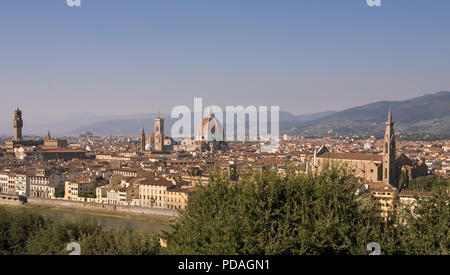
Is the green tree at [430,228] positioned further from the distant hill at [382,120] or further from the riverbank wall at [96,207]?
the distant hill at [382,120]

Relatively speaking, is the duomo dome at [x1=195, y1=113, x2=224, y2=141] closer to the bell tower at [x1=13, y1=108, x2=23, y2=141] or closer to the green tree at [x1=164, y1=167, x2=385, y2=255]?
the bell tower at [x1=13, y1=108, x2=23, y2=141]

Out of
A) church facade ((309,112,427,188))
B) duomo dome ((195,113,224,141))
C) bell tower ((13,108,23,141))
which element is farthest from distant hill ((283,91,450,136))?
church facade ((309,112,427,188))

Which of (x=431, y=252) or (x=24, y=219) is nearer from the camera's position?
(x=431, y=252)

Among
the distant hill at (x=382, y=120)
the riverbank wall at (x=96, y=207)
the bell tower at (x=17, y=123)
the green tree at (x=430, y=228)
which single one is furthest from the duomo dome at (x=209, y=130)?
the distant hill at (x=382, y=120)

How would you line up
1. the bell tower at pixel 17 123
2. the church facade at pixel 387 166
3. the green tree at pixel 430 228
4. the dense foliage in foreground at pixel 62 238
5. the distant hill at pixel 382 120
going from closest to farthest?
the green tree at pixel 430 228, the dense foliage in foreground at pixel 62 238, the church facade at pixel 387 166, the bell tower at pixel 17 123, the distant hill at pixel 382 120
